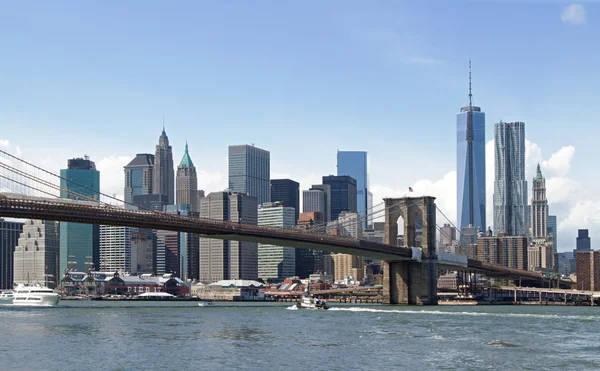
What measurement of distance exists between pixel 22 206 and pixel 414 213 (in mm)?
53993

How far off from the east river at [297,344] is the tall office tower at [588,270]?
405 feet

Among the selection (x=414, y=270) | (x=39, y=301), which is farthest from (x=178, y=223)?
(x=39, y=301)

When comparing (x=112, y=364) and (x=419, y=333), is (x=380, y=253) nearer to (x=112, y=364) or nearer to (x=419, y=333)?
(x=419, y=333)

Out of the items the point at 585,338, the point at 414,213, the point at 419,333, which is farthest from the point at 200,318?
the point at 414,213

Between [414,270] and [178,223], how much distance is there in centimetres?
3353

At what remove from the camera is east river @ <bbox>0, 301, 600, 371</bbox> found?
133 ft

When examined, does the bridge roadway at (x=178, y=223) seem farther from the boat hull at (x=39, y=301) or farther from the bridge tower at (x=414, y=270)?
the boat hull at (x=39, y=301)

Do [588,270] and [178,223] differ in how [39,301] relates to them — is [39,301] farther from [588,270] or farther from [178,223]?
[588,270]

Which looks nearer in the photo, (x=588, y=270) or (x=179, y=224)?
(x=179, y=224)

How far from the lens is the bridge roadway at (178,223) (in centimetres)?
7425

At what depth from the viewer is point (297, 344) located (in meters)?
48.9

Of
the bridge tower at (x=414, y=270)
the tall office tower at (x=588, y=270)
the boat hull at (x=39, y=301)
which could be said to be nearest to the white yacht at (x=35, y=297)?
the boat hull at (x=39, y=301)

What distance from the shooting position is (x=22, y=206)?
73812mm

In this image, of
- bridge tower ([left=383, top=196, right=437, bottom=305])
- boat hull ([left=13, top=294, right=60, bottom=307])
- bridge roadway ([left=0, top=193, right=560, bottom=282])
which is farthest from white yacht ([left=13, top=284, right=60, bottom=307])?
bridge tower ([left=383, top=196, right=437, bottom=305])
